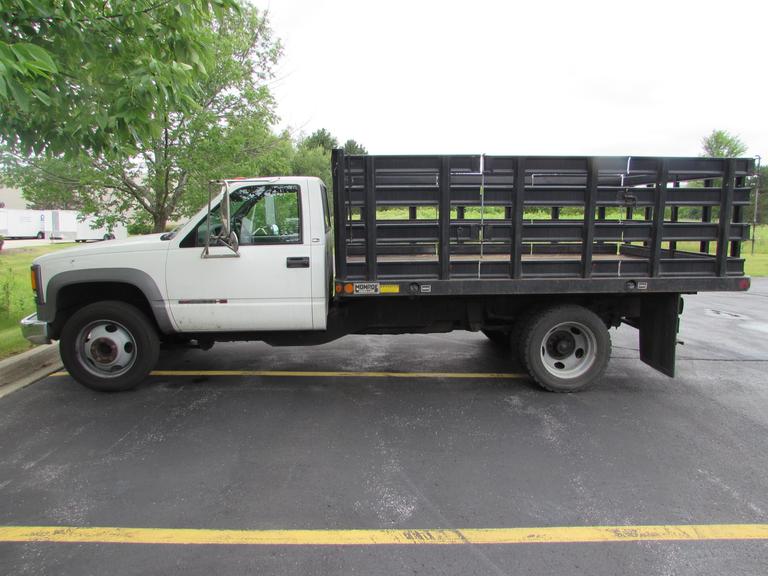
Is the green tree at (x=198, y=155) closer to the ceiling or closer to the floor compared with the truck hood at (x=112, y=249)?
closer to the ceiling

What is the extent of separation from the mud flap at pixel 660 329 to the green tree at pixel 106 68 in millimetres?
4894

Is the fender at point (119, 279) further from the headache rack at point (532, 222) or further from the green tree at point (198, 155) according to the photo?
the green tree at point (198, 155)

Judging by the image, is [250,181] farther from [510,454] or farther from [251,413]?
[510,454]

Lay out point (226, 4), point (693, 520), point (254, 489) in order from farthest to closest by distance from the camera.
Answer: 1. point (226, 4)
2. point (254, 489)
3. point (693, 520)

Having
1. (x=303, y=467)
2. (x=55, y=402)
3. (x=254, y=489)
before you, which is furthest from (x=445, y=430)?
(x=55, y=402)

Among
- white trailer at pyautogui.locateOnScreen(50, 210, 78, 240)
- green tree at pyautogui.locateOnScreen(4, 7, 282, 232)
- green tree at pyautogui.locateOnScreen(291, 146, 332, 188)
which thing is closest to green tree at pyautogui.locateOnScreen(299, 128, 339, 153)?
green tree at pyautogui.locateOnScreen(291, 146, 332, 188)

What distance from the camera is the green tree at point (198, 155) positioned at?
26.3 ft

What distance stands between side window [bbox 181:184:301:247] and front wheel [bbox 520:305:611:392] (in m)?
2.62

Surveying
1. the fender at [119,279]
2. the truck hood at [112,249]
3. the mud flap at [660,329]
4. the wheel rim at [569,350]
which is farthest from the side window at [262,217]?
the mud flap at [660,329]

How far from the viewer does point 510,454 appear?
3.87 meters

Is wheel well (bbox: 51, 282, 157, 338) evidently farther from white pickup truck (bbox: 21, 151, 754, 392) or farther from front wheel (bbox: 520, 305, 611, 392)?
front wheel (bbox: 520, 305, 611, 392)

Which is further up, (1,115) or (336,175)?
(1,115)

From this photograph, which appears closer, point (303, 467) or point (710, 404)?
point (303, 467)

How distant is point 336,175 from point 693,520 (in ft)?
12.1
